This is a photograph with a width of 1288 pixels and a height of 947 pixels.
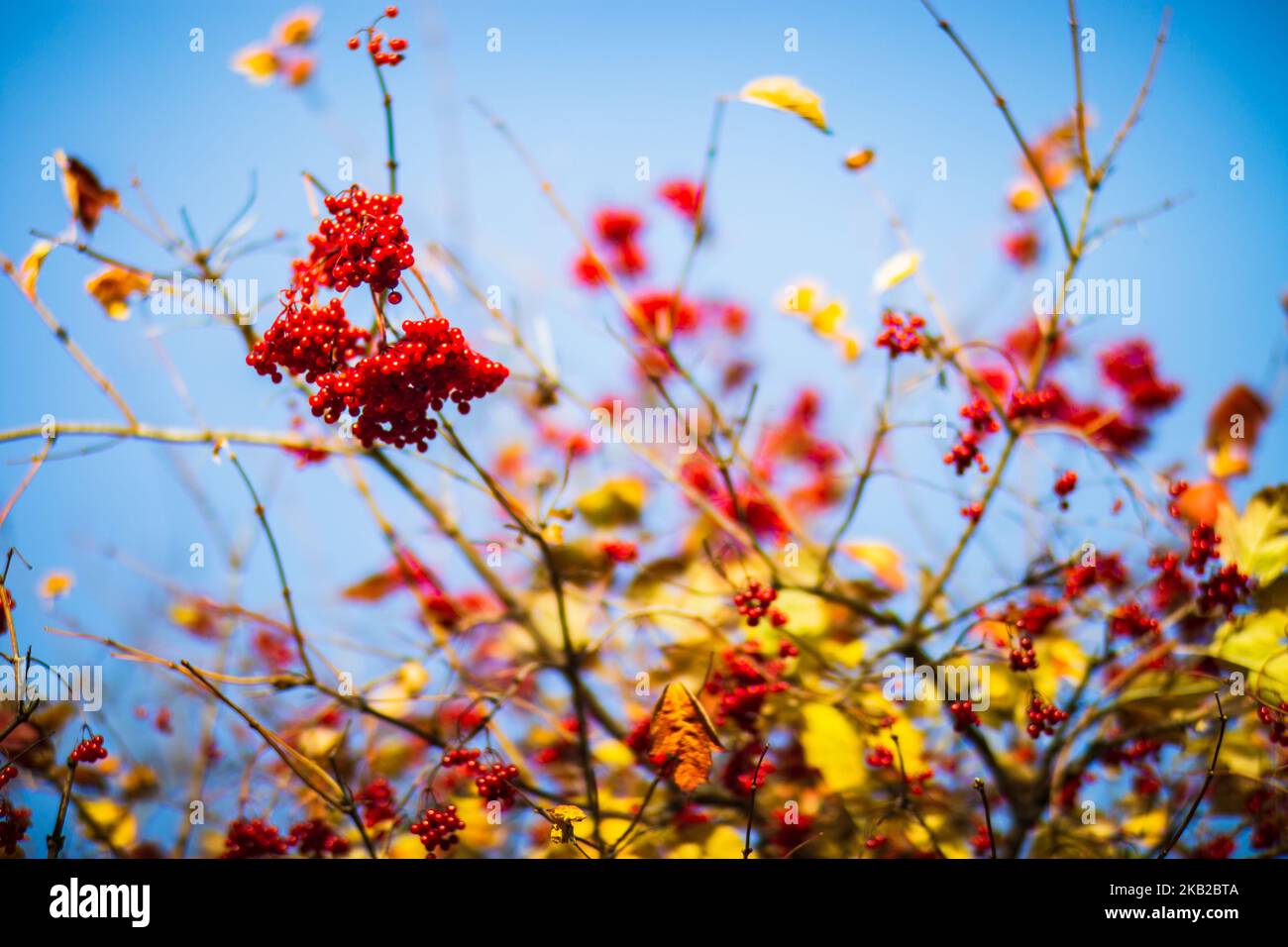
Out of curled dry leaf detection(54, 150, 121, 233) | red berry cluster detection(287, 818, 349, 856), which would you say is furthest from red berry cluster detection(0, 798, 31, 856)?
curled dry leaf detection(54, 150, 121, 233)

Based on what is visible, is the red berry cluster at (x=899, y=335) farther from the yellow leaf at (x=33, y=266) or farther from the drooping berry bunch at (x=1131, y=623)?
the yellow leaf at (x=33, y=266)

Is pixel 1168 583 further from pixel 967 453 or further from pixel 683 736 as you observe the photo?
pixel 683 736

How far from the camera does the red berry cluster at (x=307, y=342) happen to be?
152 centimetres

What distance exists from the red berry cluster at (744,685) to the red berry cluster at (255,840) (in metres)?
1.11

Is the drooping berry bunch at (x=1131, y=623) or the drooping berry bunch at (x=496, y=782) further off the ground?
the drooping berry bunch at (x=1131, y=623)

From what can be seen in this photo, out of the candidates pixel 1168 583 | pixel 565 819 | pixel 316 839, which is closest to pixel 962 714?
pixel 1168 583

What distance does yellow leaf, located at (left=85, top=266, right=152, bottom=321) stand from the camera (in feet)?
6.46

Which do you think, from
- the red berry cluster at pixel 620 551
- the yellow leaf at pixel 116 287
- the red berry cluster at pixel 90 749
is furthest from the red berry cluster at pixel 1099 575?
the yellow leaf at pixel 116 287

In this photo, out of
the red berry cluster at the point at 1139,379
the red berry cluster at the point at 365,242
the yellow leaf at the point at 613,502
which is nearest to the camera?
the red berry cluster at the point at 365,242

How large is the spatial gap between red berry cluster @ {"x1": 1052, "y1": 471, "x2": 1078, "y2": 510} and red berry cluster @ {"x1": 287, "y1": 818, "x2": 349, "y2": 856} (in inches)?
81.6

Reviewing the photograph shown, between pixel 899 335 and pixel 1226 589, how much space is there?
94cm

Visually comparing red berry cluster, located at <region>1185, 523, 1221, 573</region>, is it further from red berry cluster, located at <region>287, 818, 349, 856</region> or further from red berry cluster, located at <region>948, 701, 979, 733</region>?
red berry cluster, located at <region>287, 818, 349, 856</region>
